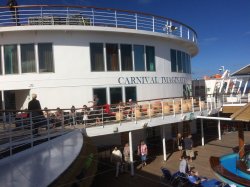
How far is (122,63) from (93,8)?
3.07 meters

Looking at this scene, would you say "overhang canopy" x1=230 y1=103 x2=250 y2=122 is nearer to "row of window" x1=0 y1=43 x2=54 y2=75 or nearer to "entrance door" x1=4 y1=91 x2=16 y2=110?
"row of window" x1=0 y1=43 x2=54 y2=75

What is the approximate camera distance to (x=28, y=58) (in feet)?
49.7

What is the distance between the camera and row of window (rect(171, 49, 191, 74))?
19756 millimetres

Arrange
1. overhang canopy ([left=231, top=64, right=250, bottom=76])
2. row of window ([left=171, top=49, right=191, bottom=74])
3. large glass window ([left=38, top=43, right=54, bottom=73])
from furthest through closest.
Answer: row of window ([left=171, top=49, right=191, bottom=74]), overhang canopy ([left=231, top=64, right=250, bottom=76]), large glass window ([left=38, top=43, right=54, bottom=73])

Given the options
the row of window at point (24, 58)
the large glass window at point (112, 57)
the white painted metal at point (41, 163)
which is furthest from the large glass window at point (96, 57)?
the white painted metal at point (41, 163)

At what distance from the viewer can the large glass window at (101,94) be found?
1609 centimetres

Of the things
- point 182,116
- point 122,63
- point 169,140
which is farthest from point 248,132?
point 122,63

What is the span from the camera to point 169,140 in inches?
787

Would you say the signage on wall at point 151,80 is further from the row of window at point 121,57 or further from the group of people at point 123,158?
the group of people at point 123,158

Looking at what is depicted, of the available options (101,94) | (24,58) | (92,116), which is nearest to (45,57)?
(24,58)

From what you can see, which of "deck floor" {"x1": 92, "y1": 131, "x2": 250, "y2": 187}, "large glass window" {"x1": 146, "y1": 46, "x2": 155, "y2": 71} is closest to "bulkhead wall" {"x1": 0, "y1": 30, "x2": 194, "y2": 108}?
"large glass window" {"x1": 146, "y1": 46, "x2": 155, "y2": 71}

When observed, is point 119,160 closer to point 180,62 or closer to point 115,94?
point 115,94

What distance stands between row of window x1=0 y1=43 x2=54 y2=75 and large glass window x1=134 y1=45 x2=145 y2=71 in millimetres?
4600

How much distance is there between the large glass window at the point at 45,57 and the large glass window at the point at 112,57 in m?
2.77
